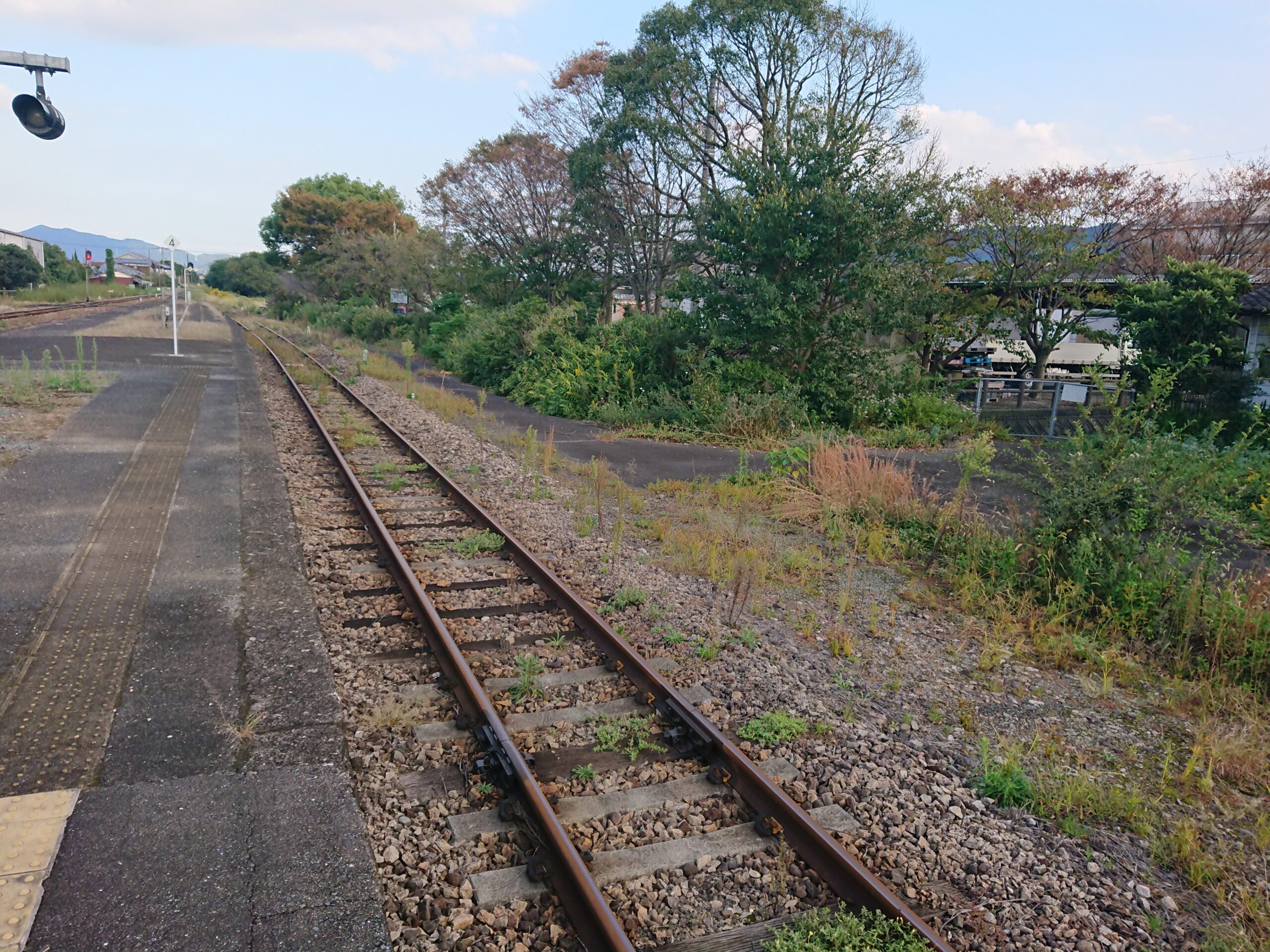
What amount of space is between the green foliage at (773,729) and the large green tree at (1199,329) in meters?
14.6

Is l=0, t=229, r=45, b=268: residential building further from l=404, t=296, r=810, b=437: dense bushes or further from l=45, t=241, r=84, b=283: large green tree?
l=404, t=296, r=810, b=437: dense bushes

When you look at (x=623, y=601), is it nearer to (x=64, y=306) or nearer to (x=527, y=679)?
(x=527, y=679)

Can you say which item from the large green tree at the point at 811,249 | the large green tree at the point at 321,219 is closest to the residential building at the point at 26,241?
the large green tree at the point at 321,219

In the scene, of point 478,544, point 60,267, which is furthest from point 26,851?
point 60,267

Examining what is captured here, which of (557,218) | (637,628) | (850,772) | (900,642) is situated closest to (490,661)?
(637,628)

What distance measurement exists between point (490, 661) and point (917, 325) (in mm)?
13264

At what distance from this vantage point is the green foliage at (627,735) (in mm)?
4344

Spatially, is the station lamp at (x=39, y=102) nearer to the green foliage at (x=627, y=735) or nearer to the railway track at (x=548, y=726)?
the railway track at (x=548, y=726)

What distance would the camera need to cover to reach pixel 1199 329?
16.3m

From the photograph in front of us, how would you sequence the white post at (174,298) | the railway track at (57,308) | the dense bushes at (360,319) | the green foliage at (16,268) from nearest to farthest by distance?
the white post at (174,298), the railway track at (57,308), the dense bushes at (360,319), the green foliage at (16,268)

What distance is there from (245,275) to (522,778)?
117 m

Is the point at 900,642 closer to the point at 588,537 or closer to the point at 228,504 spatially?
the point at 588,537

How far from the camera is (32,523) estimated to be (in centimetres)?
765

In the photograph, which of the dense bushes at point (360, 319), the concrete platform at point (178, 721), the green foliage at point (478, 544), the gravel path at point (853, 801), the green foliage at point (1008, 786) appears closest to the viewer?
the concrete platform at point (178, 721)
